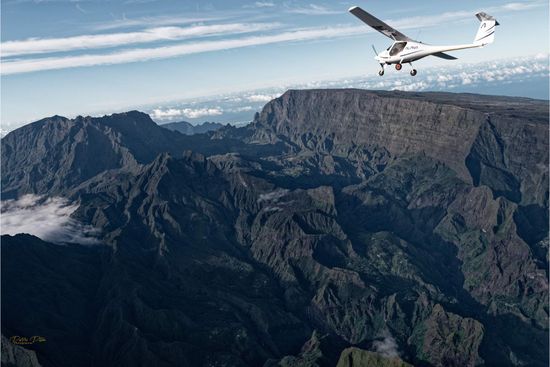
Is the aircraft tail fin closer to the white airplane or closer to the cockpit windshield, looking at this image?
the white airplane

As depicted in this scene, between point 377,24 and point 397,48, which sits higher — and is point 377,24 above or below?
above

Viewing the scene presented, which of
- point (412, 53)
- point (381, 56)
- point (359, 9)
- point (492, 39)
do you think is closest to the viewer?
point (359, 9)

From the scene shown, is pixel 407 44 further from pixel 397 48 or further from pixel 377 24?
pixel 377 24

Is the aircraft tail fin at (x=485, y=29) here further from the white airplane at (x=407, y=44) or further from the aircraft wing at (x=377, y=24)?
the aircraft wing at (x=377, y=24)

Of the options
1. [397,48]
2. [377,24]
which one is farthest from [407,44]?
[377,24]

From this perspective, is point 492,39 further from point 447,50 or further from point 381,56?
point 381,56

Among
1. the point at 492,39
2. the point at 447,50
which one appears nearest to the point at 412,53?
the point at 447,50

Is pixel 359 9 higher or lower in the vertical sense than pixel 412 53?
higher
